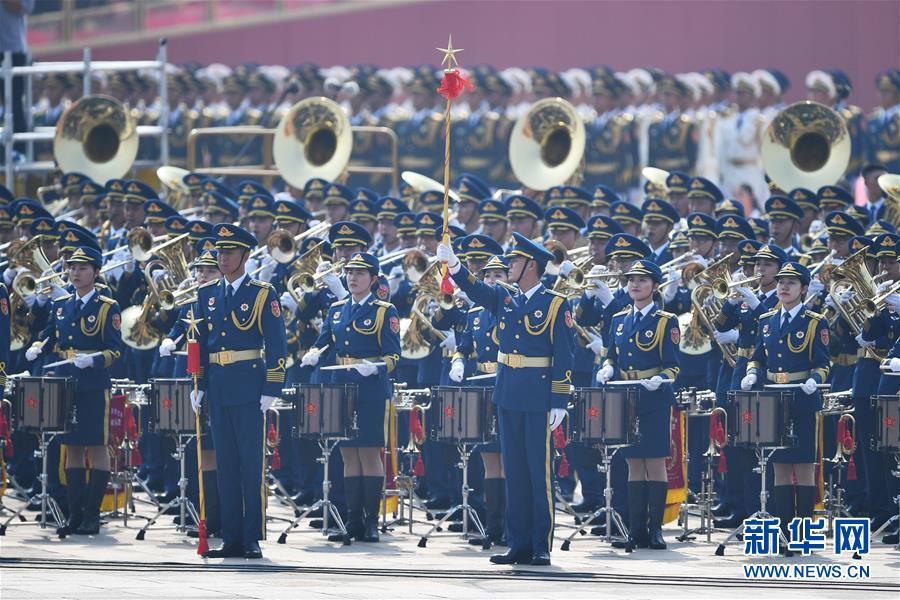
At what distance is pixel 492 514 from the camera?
16031 millimetres

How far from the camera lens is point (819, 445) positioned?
16.0 meters

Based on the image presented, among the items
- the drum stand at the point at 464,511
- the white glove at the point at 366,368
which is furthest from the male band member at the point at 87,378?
the drum stand at the point at 464,511

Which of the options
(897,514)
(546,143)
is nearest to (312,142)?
(546,143)

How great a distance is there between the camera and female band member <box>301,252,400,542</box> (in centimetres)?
1617

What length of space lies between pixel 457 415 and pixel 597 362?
7.22ft

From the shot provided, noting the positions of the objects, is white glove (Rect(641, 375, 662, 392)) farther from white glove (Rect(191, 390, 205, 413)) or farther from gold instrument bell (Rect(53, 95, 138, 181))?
A: gold instrument bell (Rect(53, 95, 138, 181))

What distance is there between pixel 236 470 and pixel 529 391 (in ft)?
7.48

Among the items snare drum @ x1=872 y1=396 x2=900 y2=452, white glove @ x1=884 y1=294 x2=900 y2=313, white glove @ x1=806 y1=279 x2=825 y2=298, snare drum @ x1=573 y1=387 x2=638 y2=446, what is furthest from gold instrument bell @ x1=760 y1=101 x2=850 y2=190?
snare drum @ x1=573 y1=387 x2=638 y2=446

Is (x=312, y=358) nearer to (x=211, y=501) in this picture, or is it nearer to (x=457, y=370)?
(x=457, y=370)

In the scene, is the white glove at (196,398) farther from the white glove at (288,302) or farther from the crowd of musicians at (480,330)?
the white glove at (288,302)

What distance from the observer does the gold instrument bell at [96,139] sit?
24078 mm

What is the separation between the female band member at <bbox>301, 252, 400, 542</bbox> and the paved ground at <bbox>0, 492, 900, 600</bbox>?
1.22 ft

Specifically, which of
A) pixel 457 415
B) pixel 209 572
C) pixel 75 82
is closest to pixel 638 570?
pixel 457 415

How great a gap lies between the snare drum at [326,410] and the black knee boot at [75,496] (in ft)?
6.53
